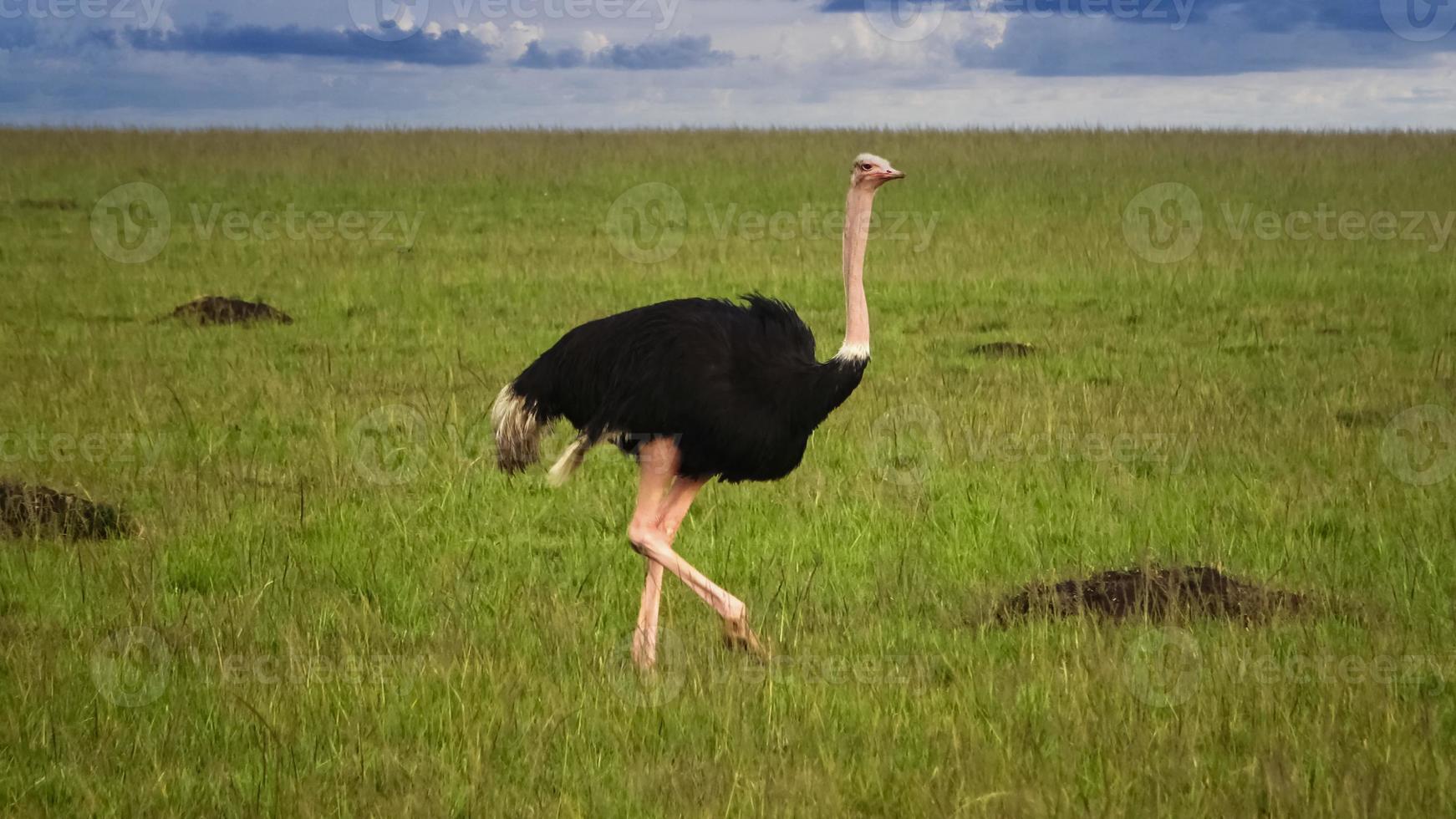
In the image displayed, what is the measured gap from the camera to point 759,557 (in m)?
7.45

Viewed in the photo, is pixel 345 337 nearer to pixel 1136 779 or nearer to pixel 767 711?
pixel 767 711

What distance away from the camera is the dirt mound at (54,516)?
7.78 meters

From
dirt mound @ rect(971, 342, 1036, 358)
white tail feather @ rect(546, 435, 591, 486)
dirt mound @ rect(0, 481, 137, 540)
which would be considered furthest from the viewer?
dirt mound @ rect(971, 342, 1036, 358)

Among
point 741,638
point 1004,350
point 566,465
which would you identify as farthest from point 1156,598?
point 1004,350

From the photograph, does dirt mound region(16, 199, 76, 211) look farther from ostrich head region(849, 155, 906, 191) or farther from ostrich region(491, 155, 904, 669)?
ostrich head region(849, 155, 906, 191)

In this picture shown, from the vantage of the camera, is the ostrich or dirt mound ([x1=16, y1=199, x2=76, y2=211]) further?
dirt mound ([x1=16, y1=199, x2=76, y2=211])

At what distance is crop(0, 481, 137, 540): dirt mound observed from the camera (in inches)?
306

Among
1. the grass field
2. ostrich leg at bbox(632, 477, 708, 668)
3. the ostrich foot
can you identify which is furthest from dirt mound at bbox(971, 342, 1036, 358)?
the ostrich foot

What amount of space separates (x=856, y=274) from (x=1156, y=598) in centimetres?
186

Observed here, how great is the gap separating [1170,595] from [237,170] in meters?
30.7

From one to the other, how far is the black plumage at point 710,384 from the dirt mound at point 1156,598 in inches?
48.5

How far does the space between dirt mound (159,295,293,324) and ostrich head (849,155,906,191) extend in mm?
9894

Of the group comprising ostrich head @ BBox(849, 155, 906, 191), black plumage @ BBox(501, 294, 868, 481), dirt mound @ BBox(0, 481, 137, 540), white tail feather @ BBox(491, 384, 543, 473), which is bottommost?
dirt mound @ BBox(0, 481, 137, 540)

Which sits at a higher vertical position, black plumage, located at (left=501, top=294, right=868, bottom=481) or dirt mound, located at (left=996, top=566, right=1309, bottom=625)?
black plumage, located at (left=501, top=294, right=868, bottom=481)
